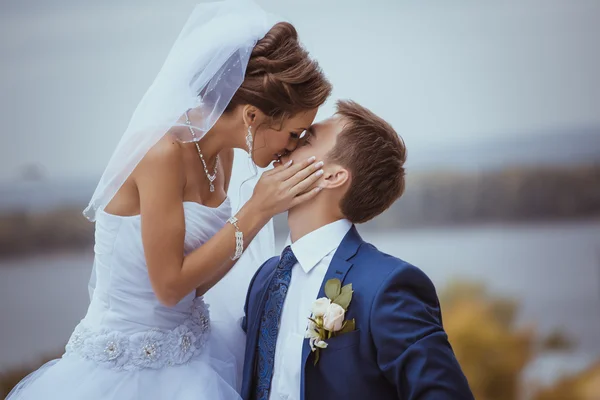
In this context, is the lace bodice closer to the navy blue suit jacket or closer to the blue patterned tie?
Result: the blue patterned tie

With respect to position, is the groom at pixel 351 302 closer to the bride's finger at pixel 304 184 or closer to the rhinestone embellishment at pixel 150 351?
the bride's finger at pixel 304 184

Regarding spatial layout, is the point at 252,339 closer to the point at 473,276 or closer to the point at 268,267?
the point at 268,267

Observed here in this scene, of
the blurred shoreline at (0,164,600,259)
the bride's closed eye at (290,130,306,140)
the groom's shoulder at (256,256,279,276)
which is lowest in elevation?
the blurred shoreline at (0,164,600,259)

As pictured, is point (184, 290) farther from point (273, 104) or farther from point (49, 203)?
point (49, 203)

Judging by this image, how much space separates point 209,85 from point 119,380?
836 mm

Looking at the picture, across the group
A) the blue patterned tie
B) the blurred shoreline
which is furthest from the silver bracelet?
the blurred shoreline

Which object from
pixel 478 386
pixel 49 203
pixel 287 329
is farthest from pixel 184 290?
pixel 478 386

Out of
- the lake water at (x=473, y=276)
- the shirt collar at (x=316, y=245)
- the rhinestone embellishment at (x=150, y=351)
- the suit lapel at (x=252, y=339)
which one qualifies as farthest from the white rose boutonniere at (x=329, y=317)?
the lake water at (x=473, y=276)

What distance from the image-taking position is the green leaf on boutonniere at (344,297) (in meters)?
1.71

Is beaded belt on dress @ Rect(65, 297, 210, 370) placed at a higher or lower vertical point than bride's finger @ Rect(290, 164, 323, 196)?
lower

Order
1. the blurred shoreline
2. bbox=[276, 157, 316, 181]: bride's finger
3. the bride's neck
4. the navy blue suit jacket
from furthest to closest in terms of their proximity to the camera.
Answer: the blurred shoreline
the bride's neck
bbox=[276, 157, 316, 181]: bride's finger
the navy blue suit jacket

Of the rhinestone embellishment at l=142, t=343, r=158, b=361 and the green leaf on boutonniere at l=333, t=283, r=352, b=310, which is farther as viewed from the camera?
the rhinestone embellishment at l=142, t=343, r=158, b=361

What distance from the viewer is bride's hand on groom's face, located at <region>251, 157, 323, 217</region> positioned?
1.84 metres

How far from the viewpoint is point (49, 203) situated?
12.6ft
